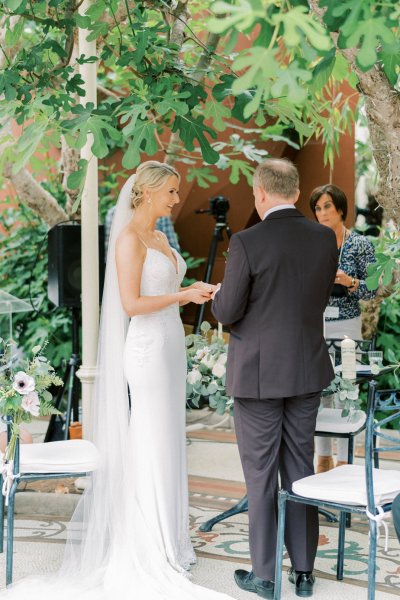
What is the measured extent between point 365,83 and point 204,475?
2.97m

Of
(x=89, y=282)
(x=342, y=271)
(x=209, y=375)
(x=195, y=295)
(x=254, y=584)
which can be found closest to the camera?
(x=254, y=584)

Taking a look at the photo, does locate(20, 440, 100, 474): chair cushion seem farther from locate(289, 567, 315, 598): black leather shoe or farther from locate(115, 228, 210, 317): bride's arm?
locate(289, 567, 315, 598): black leather shoe

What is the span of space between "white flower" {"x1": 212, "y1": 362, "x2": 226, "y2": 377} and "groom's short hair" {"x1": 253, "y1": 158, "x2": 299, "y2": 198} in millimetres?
984

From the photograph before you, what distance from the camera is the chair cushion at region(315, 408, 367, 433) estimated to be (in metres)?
3.92

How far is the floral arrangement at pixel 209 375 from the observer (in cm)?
391

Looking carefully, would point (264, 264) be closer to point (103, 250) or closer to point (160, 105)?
point (160, 105)

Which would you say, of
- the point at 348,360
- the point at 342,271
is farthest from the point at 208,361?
the point at 342,271

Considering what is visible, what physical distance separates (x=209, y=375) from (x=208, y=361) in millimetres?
67

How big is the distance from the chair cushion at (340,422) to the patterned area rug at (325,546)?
53cm

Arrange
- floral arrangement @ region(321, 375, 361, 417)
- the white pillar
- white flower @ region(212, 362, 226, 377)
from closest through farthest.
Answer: floral arrangement @ region(321, 375, 361, 417) → white flower @ region(212, 362, 226, 377) → the white pillar

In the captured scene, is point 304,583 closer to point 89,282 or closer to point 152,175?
point 152,175

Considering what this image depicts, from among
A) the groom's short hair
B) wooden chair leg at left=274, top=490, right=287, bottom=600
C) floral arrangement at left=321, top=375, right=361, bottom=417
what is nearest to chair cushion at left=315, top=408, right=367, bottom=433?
floral arrangement at left=321, top=375, right=361, bottom=417

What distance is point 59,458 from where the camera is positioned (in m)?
3.58

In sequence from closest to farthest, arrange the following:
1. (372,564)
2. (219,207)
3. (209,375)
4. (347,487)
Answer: (372,564) → (347,487) → (209,375) → (219,207)
